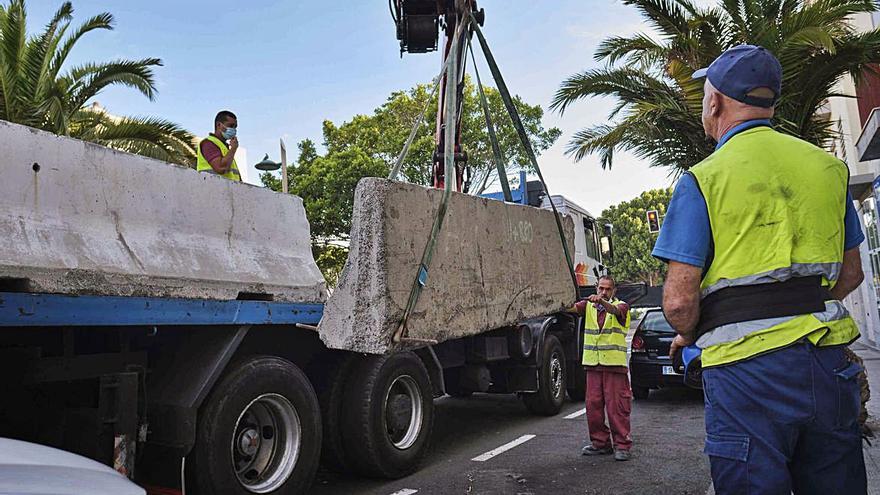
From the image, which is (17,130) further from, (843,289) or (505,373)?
(505,373)

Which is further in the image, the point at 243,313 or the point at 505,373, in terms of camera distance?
the point at 505,373

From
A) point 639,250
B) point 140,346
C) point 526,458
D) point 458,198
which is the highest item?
point 639,250

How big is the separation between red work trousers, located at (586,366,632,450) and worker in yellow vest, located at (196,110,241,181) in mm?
3630

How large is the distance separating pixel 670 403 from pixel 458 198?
5720mm

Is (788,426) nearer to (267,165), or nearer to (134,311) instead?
(134,311)

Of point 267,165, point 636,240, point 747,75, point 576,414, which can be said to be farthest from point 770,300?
point 636,240

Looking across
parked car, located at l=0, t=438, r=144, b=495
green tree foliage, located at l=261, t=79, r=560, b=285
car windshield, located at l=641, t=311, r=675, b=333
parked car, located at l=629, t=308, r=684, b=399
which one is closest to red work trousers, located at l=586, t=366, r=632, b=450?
parked car, located at l=629, t=308, r=684, b=399

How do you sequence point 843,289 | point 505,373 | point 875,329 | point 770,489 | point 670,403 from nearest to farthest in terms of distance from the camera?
point 770,489
point 843,289
point 505,373
point 670,403
point 875,329

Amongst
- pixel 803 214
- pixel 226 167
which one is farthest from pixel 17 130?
pixel 803 214

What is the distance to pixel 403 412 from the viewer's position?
5.45 meters

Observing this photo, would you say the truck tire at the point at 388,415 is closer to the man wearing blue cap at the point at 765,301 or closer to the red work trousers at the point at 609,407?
the red work trousers at the point at 609,407

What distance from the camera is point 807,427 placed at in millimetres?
1830

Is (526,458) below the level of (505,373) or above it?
below

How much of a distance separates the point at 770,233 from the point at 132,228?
3210 millimetres
